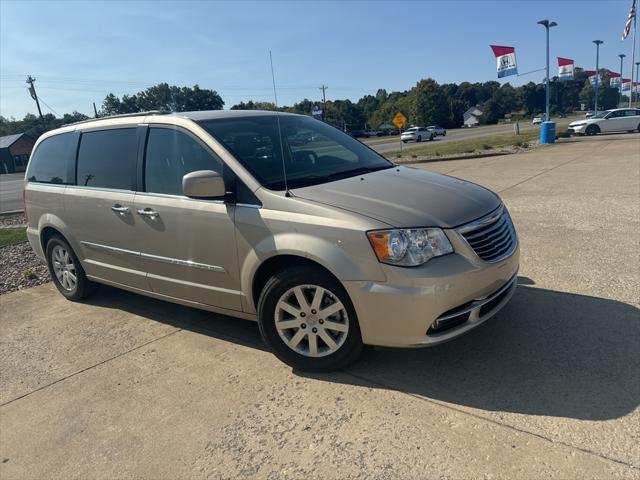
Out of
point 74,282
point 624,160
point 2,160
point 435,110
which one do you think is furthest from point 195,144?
point 435,110

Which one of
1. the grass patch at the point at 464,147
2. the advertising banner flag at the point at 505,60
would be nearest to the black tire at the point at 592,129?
the grass patch at the point at 464,147

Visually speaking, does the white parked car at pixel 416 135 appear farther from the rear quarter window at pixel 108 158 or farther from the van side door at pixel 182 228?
the van side door at pixel 182 228

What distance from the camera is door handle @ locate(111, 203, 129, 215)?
167 inches

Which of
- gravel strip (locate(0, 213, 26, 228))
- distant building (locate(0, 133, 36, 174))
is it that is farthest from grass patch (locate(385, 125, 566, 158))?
distant building (locate(0, 133, 36, 174))

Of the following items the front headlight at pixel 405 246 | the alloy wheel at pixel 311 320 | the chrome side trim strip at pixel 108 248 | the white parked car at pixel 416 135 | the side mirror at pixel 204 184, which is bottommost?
the white parked car at pixel 416 135

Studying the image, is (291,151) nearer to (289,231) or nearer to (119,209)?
(289,231)

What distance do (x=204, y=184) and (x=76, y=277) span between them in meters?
2.63

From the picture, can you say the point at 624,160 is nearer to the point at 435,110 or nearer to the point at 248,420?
the point at 248,420

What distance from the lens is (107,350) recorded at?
4.12 m

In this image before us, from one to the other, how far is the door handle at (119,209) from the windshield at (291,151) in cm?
103

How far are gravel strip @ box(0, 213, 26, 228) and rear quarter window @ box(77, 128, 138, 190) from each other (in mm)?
7917

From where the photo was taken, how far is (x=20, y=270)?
22.8ft

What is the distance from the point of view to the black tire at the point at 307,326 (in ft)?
10.4

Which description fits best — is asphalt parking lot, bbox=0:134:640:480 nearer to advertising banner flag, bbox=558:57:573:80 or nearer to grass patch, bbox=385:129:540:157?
grass patch, bbox=385:129:540:157
